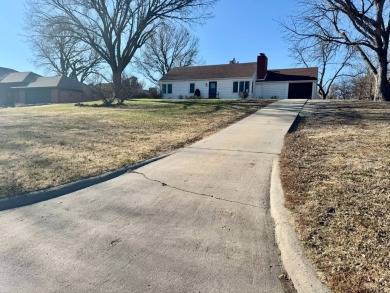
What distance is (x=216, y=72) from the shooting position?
33.2 meters

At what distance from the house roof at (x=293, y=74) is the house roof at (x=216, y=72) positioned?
2454mm

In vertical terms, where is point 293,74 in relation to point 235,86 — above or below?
above

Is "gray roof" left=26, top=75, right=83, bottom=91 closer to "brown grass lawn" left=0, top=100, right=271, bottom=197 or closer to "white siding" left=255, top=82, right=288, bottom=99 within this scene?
"white siding" left=255, top=82, right=288, bottom=99

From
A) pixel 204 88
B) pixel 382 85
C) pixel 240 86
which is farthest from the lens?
pixel 204 88

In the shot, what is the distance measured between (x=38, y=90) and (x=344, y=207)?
45436 millimetres

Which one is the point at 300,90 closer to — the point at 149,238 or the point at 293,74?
the point at 293,74

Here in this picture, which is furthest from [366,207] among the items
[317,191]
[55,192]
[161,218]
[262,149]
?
[55,192]

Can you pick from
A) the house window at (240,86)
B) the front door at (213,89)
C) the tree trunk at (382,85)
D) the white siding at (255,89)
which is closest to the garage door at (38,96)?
the white siding at (255,89)

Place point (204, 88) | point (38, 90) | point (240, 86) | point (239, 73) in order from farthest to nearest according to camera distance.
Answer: point (38, 90) → point (204, 88) → point (239, 73) → point (240, 86)

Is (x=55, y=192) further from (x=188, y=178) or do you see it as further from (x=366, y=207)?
(x=366, y=207)

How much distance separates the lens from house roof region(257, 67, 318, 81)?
101 feet

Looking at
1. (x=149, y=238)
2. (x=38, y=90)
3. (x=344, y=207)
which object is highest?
(x=38, y=90)

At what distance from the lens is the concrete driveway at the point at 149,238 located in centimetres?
247

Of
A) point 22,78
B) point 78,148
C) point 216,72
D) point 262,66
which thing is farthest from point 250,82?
point 22,78
